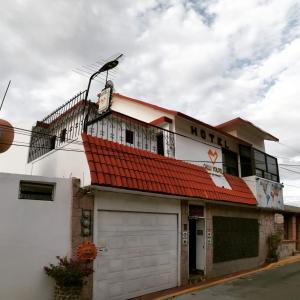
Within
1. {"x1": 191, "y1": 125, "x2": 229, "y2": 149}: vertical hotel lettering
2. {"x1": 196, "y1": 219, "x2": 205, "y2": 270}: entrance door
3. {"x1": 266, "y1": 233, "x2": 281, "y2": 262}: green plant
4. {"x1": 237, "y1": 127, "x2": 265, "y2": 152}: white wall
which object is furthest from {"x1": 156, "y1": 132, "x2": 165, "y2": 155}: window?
{"x1": 266, "y1": 233, "x2": 281, "y2": 262}: green plant

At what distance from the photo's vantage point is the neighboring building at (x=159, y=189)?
978cm

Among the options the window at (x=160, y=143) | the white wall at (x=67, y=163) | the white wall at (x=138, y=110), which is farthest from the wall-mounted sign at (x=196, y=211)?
the white wall at (x=67, y=163)

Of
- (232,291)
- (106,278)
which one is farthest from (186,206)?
(106,278)

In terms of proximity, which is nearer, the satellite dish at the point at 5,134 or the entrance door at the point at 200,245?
the satellite dish at the point at 5,134

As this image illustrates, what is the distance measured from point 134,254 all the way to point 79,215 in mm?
2359

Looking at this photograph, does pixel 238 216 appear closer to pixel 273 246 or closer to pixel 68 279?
pixel 273 246

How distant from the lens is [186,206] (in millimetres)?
12742

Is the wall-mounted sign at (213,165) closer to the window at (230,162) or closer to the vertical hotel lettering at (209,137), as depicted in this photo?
the vertical hotel lettering at (209,137)

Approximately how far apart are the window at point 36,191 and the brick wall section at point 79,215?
0.60 m

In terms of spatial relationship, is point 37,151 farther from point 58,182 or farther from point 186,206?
point 186,206

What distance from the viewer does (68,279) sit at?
7.93 m

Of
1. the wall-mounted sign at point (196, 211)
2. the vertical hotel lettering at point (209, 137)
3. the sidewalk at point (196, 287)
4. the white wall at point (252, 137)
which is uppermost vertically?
the white wall at point (252, 137)

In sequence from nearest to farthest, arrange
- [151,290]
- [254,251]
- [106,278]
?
[106,278] < [151,290] < [254,251]

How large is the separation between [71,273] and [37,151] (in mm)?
6021
